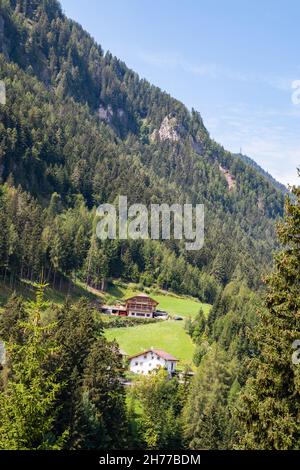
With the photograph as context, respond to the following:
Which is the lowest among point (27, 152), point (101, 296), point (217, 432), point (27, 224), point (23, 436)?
point (217, 432)

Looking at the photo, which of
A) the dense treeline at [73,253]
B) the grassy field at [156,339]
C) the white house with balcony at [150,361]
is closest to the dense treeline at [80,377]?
the white house with balcony at [150,361]

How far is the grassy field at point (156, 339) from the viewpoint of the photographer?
269ft

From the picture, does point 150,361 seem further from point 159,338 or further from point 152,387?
point 152,387

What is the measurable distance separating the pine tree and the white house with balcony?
5749 centimetres

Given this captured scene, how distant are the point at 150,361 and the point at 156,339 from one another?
43.5ft

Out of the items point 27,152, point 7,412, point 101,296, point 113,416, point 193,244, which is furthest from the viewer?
point 193,244

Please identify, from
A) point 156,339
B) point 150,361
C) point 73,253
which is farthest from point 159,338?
point 73,253

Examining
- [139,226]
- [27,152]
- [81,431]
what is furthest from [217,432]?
[27,152]

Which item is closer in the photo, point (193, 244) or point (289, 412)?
point (289, 412)

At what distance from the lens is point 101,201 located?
16288 cm

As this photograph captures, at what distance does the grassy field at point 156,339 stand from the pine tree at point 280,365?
206ft

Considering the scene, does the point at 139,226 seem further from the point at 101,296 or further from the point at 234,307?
the point at 234,307

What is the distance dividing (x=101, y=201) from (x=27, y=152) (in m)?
30.3

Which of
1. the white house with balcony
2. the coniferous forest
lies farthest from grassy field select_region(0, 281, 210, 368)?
the white house with balcony
